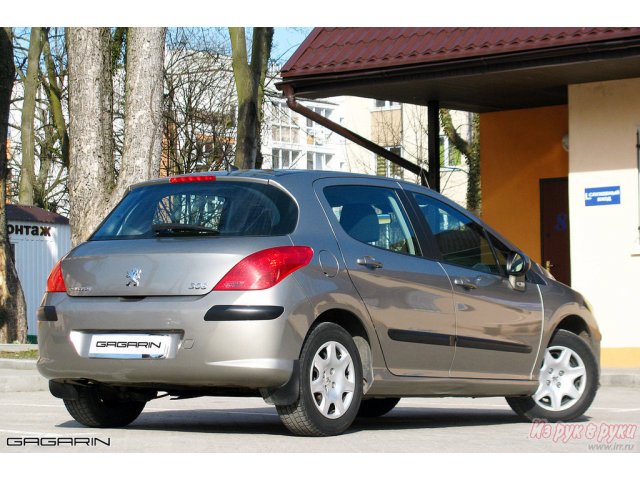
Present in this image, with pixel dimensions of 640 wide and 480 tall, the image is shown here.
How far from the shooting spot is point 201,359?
777cm

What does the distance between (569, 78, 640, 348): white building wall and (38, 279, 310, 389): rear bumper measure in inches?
382

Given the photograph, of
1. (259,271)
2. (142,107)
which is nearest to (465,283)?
(259,271)

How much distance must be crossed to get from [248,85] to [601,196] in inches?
456

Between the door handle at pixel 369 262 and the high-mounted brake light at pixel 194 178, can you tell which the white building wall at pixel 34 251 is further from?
the door handle at pixel 369 262

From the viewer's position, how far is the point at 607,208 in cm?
1689

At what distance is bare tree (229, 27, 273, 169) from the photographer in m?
25.9

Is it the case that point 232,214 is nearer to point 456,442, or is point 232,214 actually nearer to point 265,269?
point 265,269

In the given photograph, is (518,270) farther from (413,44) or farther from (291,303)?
(413,44)

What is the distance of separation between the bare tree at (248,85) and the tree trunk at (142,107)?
7.89 meters

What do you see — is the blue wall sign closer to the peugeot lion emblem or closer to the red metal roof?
the red metal roof

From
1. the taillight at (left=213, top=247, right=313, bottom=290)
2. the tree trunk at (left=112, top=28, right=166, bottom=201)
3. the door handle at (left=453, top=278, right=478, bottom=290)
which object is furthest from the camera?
the tree trunk at (left=112, top=28, right=166, bottom=201)

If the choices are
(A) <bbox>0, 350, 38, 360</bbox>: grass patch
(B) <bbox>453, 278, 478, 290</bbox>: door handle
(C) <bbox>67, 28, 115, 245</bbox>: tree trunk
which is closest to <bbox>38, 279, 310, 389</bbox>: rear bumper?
(B) <bbox>453, 278, 478, 290</bbox>: door handle

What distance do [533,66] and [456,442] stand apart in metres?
8.55
